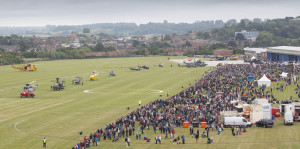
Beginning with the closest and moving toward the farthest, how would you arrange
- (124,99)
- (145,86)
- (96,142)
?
(96,142) < (124,99) < (145,86)

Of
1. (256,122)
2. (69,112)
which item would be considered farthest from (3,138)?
(256,122)

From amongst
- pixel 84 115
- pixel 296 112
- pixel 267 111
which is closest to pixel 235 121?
pixel 267 111

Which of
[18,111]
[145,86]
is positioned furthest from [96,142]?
[145,86]

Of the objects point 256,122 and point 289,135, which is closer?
point 289,135

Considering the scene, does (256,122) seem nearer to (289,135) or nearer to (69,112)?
(289,135)

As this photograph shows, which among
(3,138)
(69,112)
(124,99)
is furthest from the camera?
(124,99)

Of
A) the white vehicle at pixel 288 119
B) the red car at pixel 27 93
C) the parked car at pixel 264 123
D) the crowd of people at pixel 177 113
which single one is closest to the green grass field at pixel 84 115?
the white vehicle at pixel 288 119

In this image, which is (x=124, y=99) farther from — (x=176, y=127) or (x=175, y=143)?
(x=175, y=143)

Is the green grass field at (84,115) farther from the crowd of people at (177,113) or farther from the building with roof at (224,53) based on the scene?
the building with roof at (224,53)
